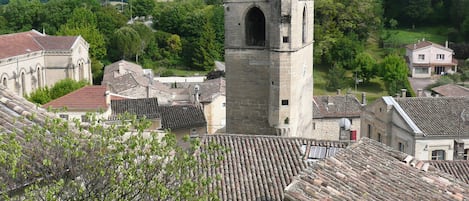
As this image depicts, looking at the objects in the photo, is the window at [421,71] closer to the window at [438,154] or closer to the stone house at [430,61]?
the stone house at [430,61]

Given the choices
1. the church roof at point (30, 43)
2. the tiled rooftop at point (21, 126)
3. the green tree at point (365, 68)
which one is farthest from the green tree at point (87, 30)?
A: the tiled rooftop at point (21, 126)

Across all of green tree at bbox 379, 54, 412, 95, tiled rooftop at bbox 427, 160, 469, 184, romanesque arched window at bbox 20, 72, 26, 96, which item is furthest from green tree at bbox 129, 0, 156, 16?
tiled rooftop at bbox 427, 160, 469, 184

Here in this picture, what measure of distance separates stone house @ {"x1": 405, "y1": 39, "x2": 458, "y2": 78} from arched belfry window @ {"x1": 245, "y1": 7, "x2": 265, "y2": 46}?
40.5m

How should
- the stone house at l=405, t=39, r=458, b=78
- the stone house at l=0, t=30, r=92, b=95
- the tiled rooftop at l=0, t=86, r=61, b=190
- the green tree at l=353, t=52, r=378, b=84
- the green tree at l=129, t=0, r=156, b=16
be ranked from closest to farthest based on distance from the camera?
the tiled rooftop at l=0, t=86, r=61, b=190 < the stone house at l=0, t=30, r=92, b=95 < the green tree at l=353, t=52, r=378, b=84 < the stone house at l=405, t=39, r=458, b=78 < the green tree at l=129, t=0, r=156, b=16

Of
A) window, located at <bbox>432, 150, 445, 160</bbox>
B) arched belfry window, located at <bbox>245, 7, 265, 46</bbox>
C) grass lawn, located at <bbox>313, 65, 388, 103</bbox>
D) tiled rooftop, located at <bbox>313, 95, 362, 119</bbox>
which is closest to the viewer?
arched belfry window, located at <bbox>245, 7, 265, 46</bbox>

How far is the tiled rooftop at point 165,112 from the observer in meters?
27.2

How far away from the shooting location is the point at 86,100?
26188 millimetres

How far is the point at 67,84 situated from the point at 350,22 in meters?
33.7

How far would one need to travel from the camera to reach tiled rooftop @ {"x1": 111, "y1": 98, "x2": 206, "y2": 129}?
89.1ft

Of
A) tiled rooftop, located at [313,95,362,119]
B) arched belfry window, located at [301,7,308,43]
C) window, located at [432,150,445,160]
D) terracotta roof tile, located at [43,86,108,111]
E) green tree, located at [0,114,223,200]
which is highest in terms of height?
arched belfry window, located at [301,7,308,43]

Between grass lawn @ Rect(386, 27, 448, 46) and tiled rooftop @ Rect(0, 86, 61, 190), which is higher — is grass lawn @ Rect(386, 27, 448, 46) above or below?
above

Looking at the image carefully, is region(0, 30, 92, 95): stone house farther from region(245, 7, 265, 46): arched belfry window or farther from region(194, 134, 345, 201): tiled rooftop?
region(194, 134, 345, 201): tiled rooftop

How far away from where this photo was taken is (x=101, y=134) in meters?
7.17

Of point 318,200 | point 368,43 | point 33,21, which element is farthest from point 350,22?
point 318,200
